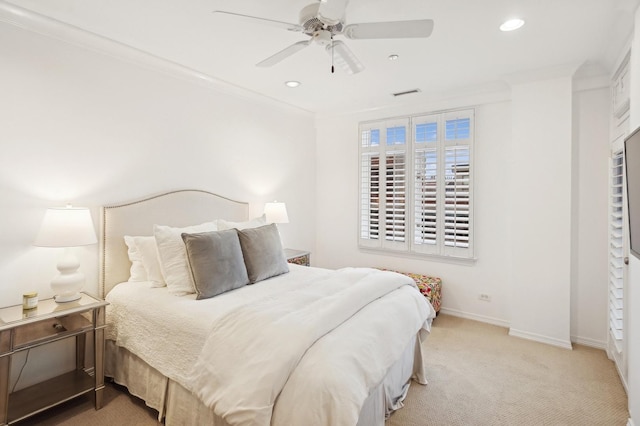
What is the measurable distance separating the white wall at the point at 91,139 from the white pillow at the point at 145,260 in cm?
29

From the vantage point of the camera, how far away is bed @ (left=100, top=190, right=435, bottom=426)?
1476 millimetres

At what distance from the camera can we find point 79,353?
252 centimetres

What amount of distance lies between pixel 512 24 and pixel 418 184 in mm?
2038

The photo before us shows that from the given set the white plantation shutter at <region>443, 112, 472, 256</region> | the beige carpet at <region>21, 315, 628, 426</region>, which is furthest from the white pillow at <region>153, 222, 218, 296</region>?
the white plantation shutter at <region>443, 112, 472, 256</region>

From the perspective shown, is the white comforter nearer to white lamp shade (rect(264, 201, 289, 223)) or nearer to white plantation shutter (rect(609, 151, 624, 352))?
white lamp shade (rect(264, 201, 289, 223))

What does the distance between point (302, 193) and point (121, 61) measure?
2692mm

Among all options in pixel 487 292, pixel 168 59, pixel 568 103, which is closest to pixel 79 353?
pixel 168 59

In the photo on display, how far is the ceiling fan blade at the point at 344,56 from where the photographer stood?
2.17m

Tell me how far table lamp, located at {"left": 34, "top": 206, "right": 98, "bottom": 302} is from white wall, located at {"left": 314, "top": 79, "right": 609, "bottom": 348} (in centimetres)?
369

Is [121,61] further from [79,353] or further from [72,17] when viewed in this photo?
[79,353]

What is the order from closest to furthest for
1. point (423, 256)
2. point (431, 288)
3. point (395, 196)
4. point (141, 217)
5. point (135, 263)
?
point (135, 263) < point (141, 217) < point (431, 288) < point (423, 256) < point (395, 196)

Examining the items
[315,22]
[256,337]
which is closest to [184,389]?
[256,337]

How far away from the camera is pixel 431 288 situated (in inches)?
147

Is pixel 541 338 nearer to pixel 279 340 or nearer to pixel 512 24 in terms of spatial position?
pixel 512 24
